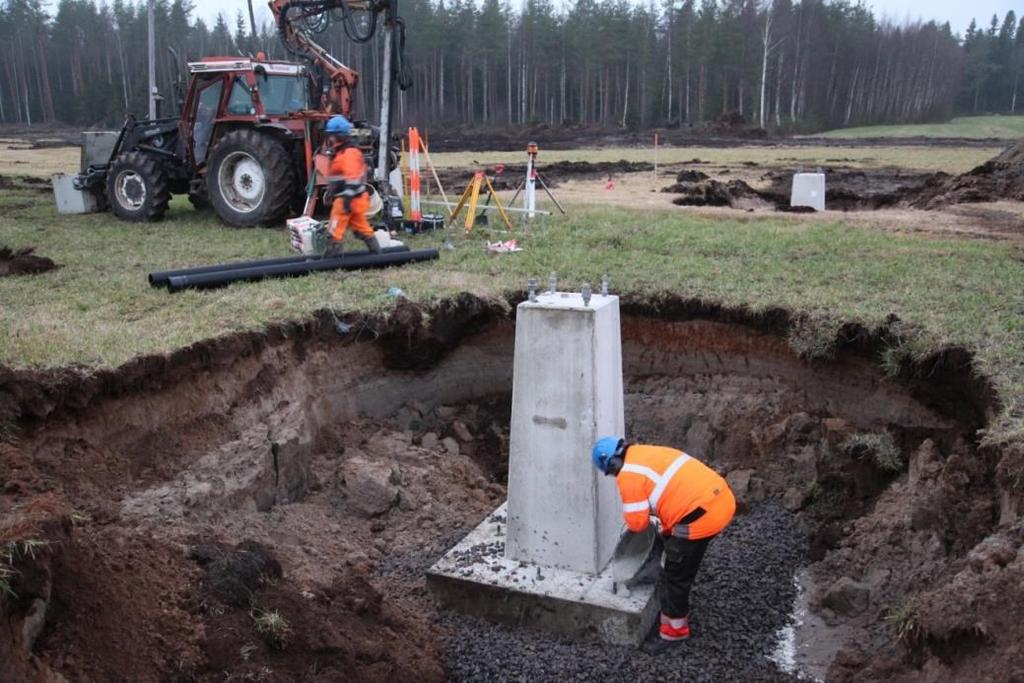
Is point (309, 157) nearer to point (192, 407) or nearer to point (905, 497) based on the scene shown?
point (192, 407)

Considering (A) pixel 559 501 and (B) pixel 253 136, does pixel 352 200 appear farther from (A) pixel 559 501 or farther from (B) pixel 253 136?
(A) pixel 559 501

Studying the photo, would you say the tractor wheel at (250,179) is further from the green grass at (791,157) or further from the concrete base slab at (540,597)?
the green grass at (791,157)

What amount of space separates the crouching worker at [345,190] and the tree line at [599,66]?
134 feet

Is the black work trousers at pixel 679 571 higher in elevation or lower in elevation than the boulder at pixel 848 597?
higher

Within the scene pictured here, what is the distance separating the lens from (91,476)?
4.95 metres

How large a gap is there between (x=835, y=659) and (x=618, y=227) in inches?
281

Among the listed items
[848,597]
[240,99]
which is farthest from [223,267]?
[848,597]

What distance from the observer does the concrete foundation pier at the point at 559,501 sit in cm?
498

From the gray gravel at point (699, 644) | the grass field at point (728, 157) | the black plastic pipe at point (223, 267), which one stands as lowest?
the gray gravel at point (699, 644)

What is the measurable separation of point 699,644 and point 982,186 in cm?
1294

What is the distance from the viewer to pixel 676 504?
4750mm

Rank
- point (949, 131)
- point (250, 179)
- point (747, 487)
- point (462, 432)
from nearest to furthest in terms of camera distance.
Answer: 1. point (747, 487)
2. point (462, 432)
3. point (250, 179)
4. point (949, 131)

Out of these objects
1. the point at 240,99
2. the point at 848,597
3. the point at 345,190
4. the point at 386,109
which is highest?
the point at 240,99

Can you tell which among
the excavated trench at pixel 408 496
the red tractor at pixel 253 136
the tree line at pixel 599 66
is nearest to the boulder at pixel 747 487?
the excavated trench at pixel 408 496
